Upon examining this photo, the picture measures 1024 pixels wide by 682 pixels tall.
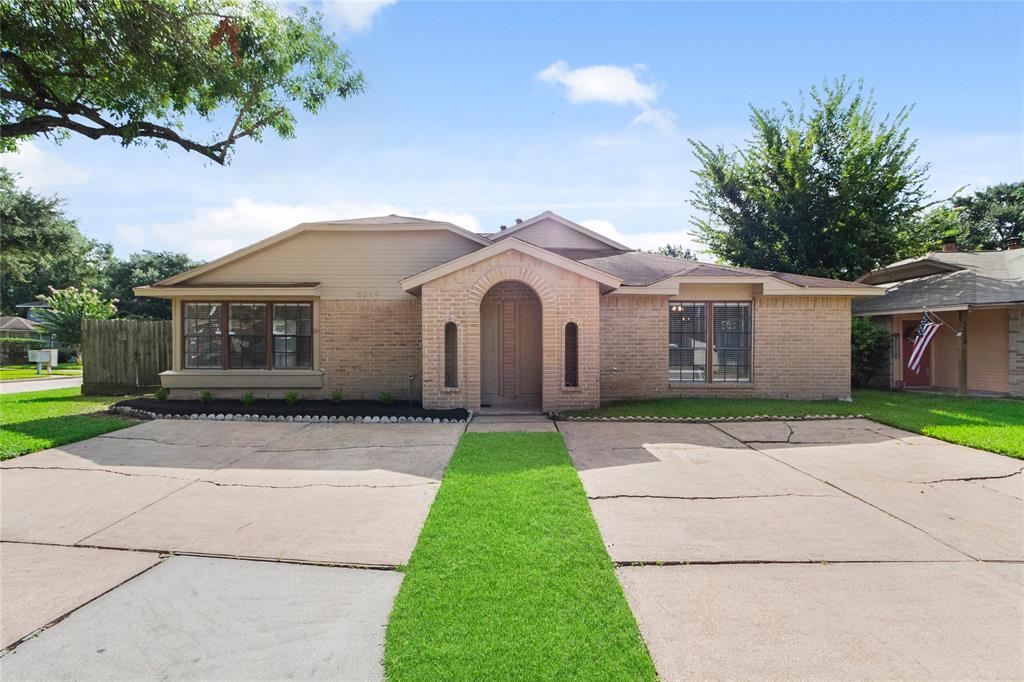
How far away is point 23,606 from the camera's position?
3.27 m

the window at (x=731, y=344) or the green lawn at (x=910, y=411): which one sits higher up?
the window at (x=731, y=344)

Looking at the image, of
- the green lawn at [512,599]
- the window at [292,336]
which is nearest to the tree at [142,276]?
the window at [292,336]

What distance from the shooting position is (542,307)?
10.2m

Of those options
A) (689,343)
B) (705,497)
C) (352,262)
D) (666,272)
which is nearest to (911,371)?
(689,343)

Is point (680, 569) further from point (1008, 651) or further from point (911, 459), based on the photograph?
point (911, 459)

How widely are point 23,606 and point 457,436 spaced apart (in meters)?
5.51

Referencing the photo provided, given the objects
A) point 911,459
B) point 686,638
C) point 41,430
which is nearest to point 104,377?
point 41,430

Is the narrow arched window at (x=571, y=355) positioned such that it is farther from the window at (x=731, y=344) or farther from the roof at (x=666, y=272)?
the window at (x=731, y=344)

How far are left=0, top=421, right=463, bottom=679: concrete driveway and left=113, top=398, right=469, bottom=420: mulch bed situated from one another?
8.17 ft

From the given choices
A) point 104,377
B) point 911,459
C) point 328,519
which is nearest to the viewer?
point 328,519

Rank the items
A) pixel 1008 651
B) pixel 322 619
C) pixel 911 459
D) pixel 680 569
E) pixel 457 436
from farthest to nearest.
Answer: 1. pixel 457 436
2. pixel 911 459
3. pixel 680 569
4. pixel 322 619
5. pixel 1008 651

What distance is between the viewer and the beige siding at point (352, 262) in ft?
39.5

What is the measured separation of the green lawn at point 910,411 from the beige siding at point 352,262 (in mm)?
5590

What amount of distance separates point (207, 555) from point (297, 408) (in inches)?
276
